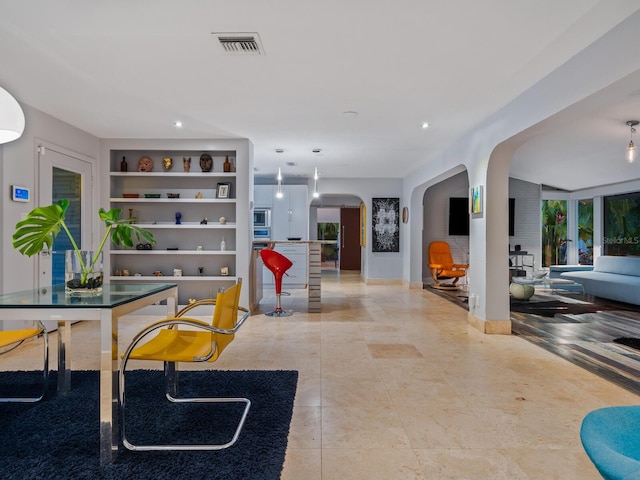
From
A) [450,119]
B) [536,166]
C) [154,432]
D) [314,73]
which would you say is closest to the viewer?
[154,432]

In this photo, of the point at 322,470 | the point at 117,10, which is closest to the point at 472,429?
the point at 322,470

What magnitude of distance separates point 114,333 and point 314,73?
2.55m

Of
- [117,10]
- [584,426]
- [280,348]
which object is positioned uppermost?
[117,10]

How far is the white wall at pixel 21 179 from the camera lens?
4.06m

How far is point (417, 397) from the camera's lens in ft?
9.25

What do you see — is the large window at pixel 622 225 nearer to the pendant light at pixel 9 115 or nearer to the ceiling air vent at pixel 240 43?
the ceiling air vent at pixel 240 43

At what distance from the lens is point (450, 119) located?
15.4 ft

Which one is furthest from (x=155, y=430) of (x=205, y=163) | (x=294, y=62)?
(x=205, y=163)

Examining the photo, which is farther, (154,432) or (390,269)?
(390,269)

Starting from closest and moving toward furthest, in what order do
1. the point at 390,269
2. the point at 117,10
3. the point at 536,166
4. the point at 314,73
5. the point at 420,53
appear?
1. the point at 117,10
2. the point at 420,53
3. the point at 314,73
4. the point at 536,166
5. the point at 390,269

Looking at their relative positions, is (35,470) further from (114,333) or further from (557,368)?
(557,368)

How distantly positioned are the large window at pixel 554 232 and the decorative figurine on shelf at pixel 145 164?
31.1ft

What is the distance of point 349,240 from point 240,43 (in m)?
11.1

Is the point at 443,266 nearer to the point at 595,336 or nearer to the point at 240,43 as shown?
the point at 595,336
